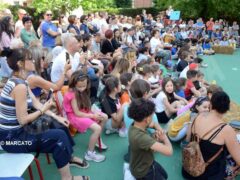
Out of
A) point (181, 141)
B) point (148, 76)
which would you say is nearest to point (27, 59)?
point (181, 141)

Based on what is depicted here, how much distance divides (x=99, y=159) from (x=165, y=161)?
2.75 feet

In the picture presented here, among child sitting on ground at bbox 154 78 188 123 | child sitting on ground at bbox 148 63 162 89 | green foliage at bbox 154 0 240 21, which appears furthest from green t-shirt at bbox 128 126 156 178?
green foliage at bbox 154 0 240 21

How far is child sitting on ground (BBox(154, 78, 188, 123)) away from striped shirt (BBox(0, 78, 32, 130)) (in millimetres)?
2486

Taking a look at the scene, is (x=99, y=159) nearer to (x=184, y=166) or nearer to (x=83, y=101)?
(x=83, y=101)

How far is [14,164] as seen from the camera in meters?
2.66

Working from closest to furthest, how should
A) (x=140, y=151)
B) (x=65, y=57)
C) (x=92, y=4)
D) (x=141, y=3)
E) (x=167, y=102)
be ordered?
1. (x=140, y=151)
2. (x=65, y=57)
3. (x=167, y=102)
4. (x=92, y=4)
5. (x=141, y=3)

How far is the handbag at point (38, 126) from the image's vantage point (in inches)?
114

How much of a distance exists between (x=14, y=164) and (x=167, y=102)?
2.69m

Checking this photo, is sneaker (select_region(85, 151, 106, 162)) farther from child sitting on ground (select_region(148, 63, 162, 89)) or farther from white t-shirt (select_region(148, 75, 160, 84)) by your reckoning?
white t-shirt (select_region(148, 75, 160, 84))

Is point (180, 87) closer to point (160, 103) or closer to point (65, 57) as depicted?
point (160, 103)

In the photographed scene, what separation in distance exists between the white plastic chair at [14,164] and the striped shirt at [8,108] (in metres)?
0.27

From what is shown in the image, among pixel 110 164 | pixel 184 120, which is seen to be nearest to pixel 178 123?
pixel 184 120

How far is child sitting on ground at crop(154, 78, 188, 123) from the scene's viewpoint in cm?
472

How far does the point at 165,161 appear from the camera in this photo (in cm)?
379
